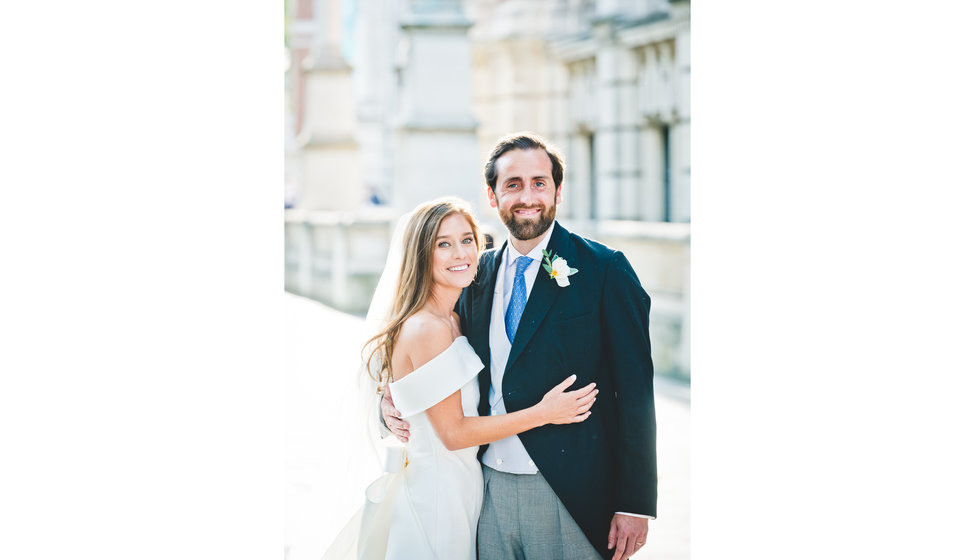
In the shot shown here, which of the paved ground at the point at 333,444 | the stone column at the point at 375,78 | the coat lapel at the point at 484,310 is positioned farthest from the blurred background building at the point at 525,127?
the stone column at the point at 375,78

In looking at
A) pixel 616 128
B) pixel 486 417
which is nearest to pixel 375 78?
pixel 616 128

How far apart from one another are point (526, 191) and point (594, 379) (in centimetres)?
69

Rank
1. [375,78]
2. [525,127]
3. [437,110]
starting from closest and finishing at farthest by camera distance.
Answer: [437,110]
[525,127]
[375,78]

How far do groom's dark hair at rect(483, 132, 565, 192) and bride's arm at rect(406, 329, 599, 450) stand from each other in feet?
1.90

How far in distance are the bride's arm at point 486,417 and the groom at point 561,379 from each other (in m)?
0.08

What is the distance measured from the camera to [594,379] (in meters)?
3.43

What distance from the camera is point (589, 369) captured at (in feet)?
11.2

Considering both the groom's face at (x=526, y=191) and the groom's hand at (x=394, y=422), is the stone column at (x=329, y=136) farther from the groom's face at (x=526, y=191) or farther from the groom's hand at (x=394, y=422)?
the groom's face at (x=526, y=191)

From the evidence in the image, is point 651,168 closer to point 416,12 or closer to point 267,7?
point 416,12

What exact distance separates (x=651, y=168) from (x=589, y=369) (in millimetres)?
9699

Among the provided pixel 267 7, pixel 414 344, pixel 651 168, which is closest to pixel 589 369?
pixel 414 344

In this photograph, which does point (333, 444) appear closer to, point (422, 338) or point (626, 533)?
point (422, 338)

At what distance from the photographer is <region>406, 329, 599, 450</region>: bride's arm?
331cm

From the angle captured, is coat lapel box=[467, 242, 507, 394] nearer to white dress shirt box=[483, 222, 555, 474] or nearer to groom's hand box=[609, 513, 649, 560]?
white dress shirt box=[483, 222, 555, 474]
